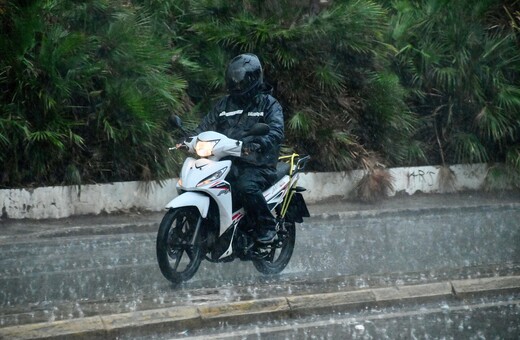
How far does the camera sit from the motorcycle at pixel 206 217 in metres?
7.91

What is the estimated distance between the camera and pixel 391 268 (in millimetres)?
9516

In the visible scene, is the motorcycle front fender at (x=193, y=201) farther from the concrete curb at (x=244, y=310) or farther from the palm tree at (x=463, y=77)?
the palm tree at (x=463, y=77)

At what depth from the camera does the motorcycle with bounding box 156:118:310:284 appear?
7914 mm

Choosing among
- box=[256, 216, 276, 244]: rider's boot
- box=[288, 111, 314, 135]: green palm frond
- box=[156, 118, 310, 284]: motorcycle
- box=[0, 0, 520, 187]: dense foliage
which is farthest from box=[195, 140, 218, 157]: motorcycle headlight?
box=[288, 111, 314, 135]: green palm frond

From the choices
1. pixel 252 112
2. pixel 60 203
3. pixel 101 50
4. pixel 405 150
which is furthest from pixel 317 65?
pixel 252 112

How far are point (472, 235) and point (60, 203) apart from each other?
4.87 meters

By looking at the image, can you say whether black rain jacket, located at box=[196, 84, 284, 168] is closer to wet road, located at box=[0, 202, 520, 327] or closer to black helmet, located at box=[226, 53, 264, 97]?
black helmet, located at box=[226, 53, 264, 97]

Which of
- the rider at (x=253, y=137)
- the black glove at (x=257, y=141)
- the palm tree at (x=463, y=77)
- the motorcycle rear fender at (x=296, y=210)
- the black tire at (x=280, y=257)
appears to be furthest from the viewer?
the palm tree at (x=463, y=77)

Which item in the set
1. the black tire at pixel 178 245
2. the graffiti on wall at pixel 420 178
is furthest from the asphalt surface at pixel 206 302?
the graffiti on wall at pixel 420 178

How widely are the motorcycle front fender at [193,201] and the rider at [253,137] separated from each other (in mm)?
406

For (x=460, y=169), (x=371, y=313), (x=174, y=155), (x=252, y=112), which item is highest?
(x=252, y=112)

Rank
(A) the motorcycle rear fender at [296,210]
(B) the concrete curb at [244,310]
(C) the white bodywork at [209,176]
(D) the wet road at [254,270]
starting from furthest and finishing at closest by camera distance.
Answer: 1. (A) the motorcycle rear fender at [296,210]
2. (C) the white bodywork at [209,176]
3. (D) the wet road at [254,270]
4. (B) the concrete curb at [244,310]

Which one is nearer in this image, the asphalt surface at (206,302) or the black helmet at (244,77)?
the asphalt surface at (206,302)

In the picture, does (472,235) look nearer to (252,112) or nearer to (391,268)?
(391,268)
